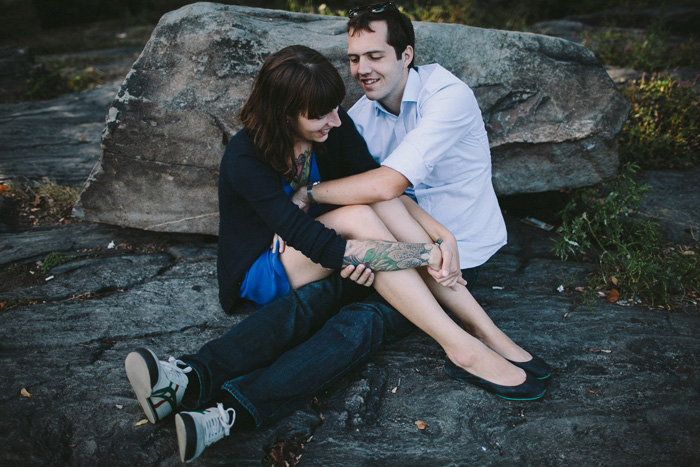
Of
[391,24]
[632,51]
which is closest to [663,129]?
[632,51]

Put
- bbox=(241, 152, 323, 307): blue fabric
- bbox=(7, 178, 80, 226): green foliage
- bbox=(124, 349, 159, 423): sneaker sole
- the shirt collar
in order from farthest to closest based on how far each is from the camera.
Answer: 1. bbox=(7, 178, 80, 226): green foliage
2. the shirt collar
3. bbox=(241, 152, 323, 307): blue fabric
4. bbox=(124, 349, 159, 423): sneaker sole

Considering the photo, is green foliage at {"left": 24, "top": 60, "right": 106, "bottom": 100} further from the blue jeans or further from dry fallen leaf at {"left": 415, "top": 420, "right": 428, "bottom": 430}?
dry fallen leaf at {"left": 415, "top": 420, "right": 428, "bottom": 430}

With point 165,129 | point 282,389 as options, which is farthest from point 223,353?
point 165,129

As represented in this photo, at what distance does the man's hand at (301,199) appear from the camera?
270 centimetres

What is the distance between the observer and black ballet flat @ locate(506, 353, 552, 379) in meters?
2.43

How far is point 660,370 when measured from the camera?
2.52 m

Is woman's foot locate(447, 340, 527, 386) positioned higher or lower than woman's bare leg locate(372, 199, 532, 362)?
lower

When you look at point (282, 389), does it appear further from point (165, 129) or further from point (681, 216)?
point (681, 216)

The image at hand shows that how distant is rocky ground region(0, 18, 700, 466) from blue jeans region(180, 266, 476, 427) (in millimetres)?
151

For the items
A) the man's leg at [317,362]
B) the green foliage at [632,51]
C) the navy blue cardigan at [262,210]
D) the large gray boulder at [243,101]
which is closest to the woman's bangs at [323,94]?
the navy blue cardigan at [262,210]

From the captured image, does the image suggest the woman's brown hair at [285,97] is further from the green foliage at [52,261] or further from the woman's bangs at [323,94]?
the green foliage at [52,261]

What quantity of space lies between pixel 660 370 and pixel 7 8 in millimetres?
12268

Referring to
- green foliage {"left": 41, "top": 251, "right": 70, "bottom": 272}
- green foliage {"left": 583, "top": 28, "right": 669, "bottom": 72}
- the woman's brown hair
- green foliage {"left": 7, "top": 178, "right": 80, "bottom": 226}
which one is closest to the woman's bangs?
the woman's brown hair

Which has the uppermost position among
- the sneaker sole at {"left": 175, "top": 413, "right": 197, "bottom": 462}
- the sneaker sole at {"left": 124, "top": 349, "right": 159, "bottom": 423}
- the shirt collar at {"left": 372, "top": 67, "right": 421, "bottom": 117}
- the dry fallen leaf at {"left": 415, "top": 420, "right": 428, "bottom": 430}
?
the shirt collar at {"left": 372, "top": 67, "right": 421, "bottom": 117}
